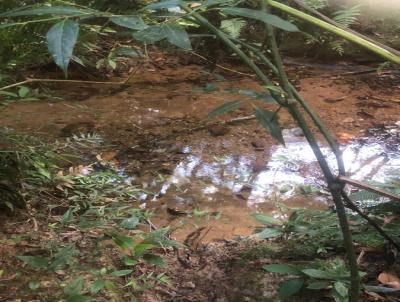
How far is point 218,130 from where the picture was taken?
9.34 ft

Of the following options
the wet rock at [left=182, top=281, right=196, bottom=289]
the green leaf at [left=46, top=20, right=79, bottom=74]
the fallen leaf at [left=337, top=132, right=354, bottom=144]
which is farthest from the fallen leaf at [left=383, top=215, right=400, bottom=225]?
the fallen leaf at [left=337, top=132, right=354, bottom=144]

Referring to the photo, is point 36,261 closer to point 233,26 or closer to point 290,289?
point 290,289

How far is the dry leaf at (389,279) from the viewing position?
129 cm

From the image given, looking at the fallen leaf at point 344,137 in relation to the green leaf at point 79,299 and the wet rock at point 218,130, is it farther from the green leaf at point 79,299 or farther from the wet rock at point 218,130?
the green leaf at point 79,299

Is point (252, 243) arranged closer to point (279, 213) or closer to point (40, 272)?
point (279, 213)

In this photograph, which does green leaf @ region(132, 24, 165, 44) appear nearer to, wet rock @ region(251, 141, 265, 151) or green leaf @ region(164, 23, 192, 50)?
green leaf @ region(164, 23, 192, 50)

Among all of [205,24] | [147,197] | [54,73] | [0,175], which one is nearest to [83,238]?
[0,175]

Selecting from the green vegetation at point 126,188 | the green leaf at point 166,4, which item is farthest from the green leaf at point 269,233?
the green leaf at point 166,4

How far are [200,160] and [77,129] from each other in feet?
2.67

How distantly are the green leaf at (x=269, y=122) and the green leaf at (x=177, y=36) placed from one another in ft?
0.76

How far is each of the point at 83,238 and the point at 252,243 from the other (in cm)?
64

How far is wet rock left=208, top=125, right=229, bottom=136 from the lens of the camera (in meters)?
2.81

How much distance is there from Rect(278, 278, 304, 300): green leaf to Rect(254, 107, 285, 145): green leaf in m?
0.56

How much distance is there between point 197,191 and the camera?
2.25 meters
